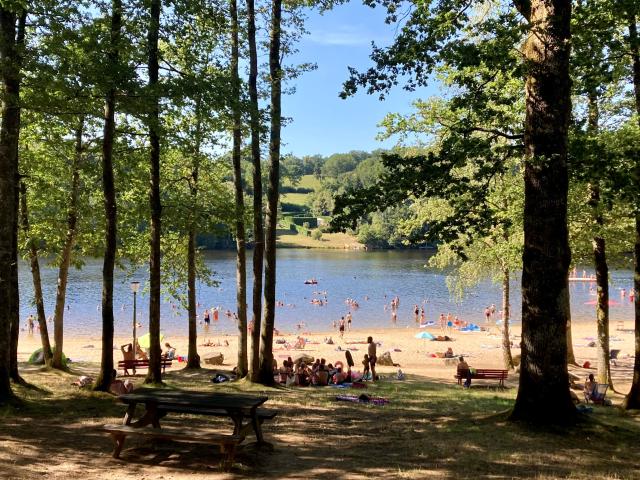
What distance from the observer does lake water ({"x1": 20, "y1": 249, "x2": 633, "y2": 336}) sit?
4544 centimetres

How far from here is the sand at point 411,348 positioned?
938 inches

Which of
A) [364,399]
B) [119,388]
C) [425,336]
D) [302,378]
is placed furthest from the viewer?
[425,336]

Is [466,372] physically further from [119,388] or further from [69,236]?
[69,236]

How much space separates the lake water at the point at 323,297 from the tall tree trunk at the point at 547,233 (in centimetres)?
2470

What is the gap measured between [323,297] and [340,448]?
54.9m

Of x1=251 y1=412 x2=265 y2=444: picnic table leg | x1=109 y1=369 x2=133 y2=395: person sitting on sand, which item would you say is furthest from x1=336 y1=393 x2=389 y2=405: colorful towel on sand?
x1=251 y1=412 x2=265 y2=444: picnic table leg

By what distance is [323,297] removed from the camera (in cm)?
6169

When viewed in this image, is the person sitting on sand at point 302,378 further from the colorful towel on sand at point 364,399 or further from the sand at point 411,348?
the sand at point 411,348

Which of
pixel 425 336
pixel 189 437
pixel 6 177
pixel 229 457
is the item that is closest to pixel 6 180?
pixel 6 177

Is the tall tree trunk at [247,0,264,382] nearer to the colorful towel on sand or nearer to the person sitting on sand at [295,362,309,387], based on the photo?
the person sitting on sand at [295,362,309,387]

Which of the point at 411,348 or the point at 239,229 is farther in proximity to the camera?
the point at 411,348

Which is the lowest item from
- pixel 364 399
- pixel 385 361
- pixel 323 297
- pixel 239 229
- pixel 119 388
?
pixel 323 297

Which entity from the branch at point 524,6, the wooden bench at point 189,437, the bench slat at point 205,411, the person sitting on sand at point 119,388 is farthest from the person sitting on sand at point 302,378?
the branch at point 524,6

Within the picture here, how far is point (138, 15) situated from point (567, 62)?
7624 millimetres
